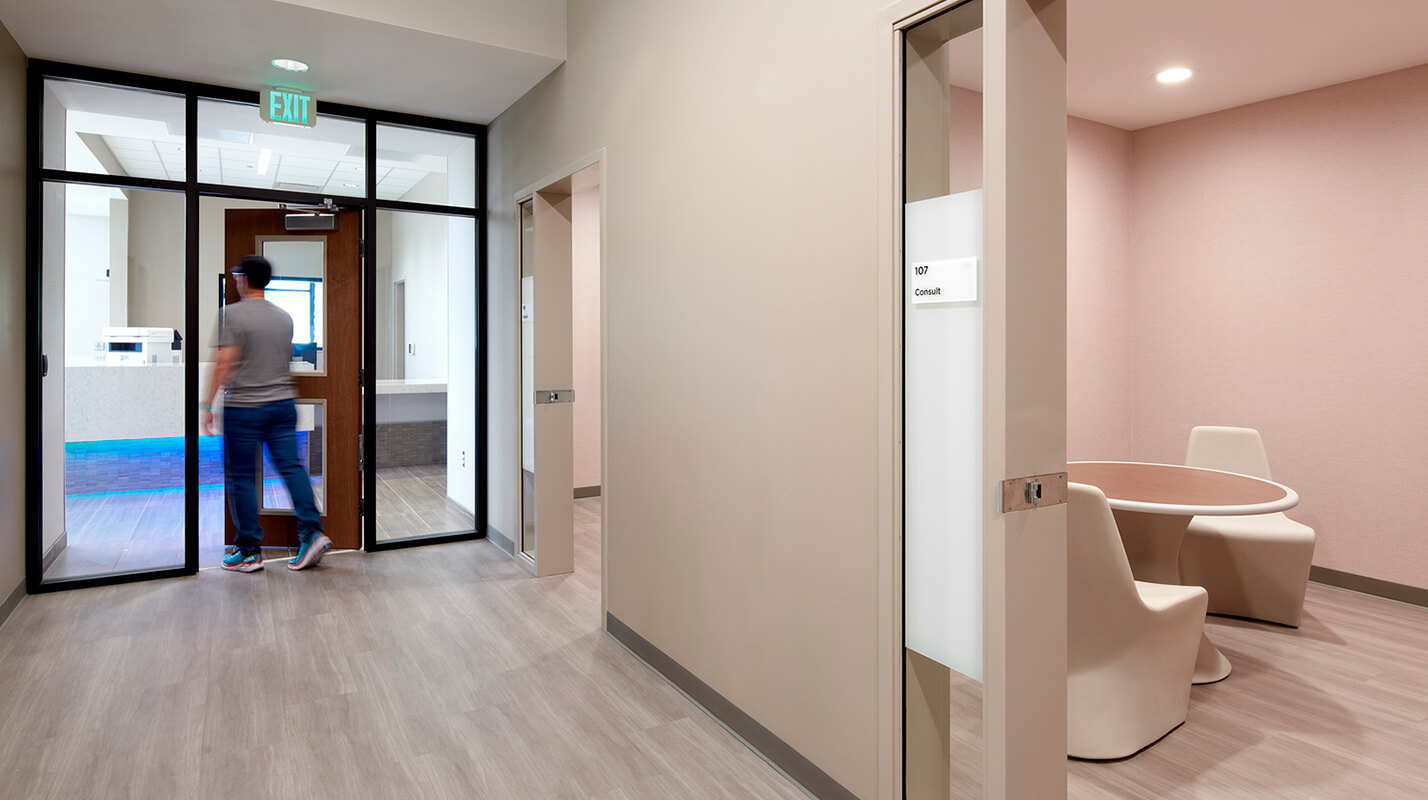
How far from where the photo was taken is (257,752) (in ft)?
7.47

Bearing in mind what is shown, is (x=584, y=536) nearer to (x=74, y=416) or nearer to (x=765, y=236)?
(x=765, y=236)

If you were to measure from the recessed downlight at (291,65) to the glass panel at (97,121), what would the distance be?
69 cm

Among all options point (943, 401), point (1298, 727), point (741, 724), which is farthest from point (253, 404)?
point (1298, 727)

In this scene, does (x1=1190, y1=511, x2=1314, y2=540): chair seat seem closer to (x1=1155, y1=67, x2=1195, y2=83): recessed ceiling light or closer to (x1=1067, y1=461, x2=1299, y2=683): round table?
(x1=1067, y1=461, x2=1299, y2=683): round table

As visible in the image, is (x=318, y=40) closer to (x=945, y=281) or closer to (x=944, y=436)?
(x=945, y=281)

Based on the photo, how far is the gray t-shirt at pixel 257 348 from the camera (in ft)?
13.1

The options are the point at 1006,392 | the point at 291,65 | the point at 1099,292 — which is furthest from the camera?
the point at 1099,292

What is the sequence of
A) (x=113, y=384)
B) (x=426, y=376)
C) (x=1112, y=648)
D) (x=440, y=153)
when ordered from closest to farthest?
(x=1112, y=648), (x=440, y=153), (x=113, y=384), (x=426, y=376)

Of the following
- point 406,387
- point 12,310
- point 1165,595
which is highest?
point 12,310

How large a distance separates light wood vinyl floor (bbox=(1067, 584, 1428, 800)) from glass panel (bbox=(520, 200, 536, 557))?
2.88m

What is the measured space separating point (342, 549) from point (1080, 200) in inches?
189

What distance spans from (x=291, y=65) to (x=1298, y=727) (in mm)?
4829

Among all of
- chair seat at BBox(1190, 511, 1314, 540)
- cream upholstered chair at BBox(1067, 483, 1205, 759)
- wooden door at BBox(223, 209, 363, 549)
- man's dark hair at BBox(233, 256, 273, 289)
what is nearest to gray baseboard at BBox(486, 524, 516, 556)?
wooden door at BBox(223, 209, 363, 549)

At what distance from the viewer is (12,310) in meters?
3.43
